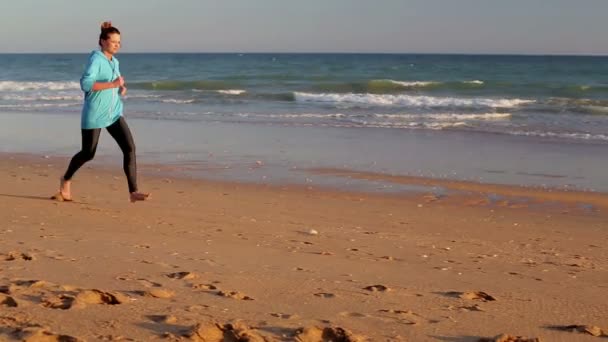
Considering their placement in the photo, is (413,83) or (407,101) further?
(413,83)

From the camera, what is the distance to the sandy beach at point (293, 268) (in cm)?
316

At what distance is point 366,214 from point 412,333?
3.85 metres

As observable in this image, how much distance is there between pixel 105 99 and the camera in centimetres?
593

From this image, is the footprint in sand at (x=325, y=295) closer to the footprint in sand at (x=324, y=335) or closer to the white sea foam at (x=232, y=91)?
the footprint in sand at (x=324, y=335)

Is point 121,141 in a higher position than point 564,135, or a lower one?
higher

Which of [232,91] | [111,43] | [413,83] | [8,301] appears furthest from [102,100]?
[413,83]

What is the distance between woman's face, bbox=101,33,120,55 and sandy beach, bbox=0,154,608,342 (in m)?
1.28

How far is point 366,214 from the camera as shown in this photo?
697 cm

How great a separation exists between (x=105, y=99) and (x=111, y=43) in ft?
1.54

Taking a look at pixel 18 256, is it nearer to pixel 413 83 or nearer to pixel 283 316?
pixel 283 316

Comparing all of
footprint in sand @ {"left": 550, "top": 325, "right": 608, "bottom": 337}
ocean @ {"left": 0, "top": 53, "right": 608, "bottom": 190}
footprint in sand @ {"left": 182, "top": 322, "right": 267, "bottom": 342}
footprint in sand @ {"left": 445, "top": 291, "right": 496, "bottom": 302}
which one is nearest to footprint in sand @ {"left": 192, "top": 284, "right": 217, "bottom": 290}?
footprint in sand @ {"left": 182, "top": 322, "right": 267, "bottom": 342}

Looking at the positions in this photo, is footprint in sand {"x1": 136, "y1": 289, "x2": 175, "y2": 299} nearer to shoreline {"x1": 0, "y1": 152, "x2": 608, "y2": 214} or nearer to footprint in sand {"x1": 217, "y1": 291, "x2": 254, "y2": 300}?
footprint in sand {"x1": 217, "y1": 291, "x2": 254, "y2": 300}

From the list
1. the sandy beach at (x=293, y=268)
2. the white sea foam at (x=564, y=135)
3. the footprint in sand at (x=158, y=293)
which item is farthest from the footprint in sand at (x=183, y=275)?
the white sea foam at (x=564, y=135)

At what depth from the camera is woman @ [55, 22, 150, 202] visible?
225 inches
